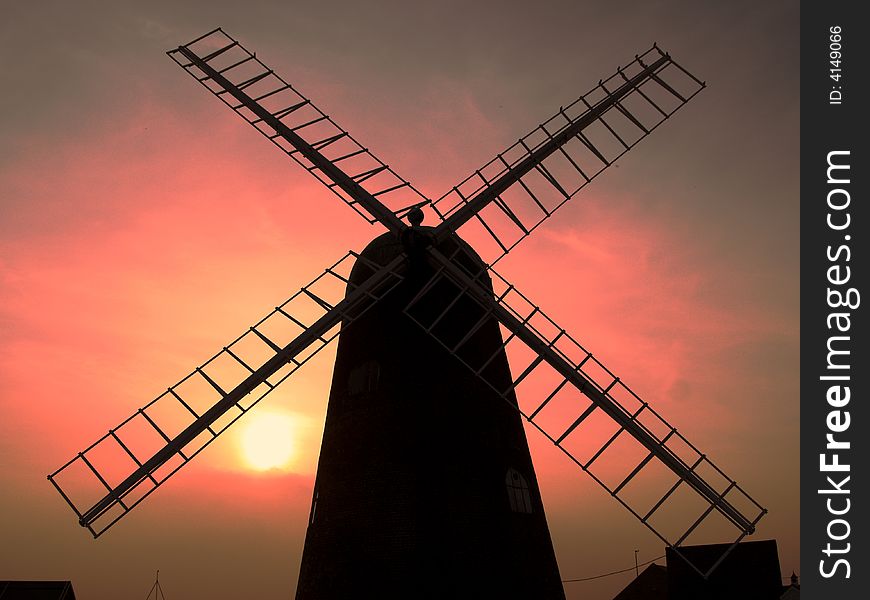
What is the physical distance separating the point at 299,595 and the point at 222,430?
2840 millimetres

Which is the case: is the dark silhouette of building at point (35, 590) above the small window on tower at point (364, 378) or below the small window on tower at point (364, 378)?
below

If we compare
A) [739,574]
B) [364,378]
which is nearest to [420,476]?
[364,378]

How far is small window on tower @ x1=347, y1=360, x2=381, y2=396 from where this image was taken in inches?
429

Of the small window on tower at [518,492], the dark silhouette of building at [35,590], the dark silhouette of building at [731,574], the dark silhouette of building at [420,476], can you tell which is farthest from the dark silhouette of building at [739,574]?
the dark silhouette of building at [35,590]

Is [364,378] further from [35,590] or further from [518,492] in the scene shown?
[35,590]

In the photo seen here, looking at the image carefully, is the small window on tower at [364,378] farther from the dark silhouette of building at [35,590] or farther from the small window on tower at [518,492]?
the dark silhouette of building at [35,590]

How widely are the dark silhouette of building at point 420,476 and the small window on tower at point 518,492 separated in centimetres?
3

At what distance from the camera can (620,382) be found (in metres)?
10.8

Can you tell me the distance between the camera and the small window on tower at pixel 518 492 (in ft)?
34.8

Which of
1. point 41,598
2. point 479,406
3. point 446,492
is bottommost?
point 41,598

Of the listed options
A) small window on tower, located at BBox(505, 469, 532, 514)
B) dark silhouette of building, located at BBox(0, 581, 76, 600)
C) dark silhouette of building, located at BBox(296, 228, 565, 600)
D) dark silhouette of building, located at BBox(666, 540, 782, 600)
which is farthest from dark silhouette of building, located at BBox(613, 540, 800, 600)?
dark silhouette of building, located at BBox(0, 581, 76, 600)

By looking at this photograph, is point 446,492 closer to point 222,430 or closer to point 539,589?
point 539,589
